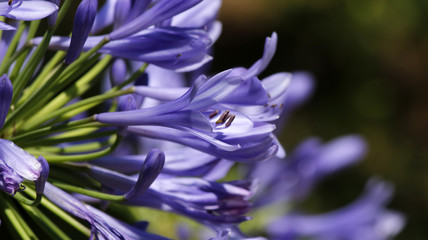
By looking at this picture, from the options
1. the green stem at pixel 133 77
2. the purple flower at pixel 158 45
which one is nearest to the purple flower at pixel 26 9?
the purple flower at pixel 158 45

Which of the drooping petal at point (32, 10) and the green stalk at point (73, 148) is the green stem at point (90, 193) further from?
the drooping petal at point (32, 10)

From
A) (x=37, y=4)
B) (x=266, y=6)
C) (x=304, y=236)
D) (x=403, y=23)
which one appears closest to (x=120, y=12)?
(x=37, y=4)

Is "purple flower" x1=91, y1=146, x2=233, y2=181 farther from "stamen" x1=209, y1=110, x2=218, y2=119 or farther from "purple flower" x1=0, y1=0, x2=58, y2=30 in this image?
"purple flower" x1=0, y1=0, x2=58, y2=30

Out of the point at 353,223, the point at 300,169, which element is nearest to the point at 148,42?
the point at 300,169

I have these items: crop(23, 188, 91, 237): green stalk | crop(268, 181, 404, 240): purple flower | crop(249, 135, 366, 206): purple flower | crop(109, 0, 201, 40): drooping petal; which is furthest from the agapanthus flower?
crop(268, 181, 404, 240): purple flower

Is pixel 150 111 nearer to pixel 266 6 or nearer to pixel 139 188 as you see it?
pixel 139 188

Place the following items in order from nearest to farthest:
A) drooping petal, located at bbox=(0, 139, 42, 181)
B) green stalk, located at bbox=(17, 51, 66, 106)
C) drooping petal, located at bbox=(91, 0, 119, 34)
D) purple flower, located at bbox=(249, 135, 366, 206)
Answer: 1. drooping petal, located at bbox=(0, 139, 42, 181)
2. green stalk, located at bbox=(17, 51, 66, 106)
3. drooping petal, located at bbox=(91, 0, 119, 34)
4. purple flower, located at bbox=(249, 135, 366, 206)
